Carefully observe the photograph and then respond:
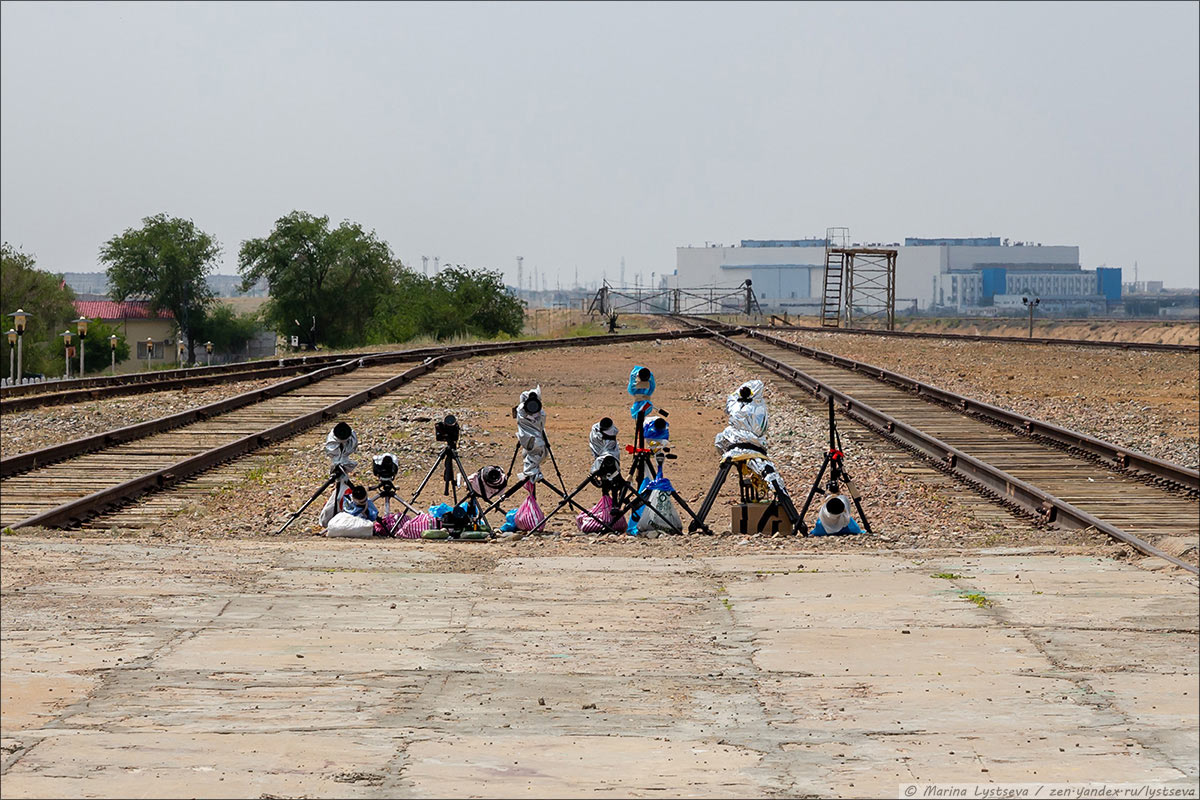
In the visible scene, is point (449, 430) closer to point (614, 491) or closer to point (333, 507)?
point (333, 507)

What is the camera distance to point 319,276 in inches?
4050

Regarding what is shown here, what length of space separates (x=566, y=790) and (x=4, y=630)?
408 cm

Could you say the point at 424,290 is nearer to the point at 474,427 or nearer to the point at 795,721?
the point at 474,427

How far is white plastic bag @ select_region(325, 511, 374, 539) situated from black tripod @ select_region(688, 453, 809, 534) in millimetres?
2993

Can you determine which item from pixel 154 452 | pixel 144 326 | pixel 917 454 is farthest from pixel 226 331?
pixel 917 454

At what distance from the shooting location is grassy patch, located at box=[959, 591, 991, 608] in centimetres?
885

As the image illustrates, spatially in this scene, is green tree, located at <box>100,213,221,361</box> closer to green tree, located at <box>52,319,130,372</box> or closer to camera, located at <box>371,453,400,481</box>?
green tree, located at <box>52,319,130,372</box>

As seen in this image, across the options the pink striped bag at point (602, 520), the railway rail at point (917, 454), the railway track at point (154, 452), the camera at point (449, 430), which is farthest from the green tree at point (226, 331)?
the pink striped bag at point (602, 520)

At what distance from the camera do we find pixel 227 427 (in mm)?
21875

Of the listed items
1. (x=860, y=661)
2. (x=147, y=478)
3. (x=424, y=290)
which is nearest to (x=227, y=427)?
(x=147, y=478)

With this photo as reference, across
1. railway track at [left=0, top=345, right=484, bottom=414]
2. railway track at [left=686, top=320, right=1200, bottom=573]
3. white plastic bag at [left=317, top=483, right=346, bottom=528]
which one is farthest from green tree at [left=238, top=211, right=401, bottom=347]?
white plastic bag at [left=317, top=483, right=346, bottom=528]

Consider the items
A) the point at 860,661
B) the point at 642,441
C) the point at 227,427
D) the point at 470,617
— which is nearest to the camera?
the point at 860,661

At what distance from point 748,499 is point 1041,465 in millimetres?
5627

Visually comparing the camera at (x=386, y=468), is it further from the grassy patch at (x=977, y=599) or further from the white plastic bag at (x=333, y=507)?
the grassy patch at (x=977, y=599)
